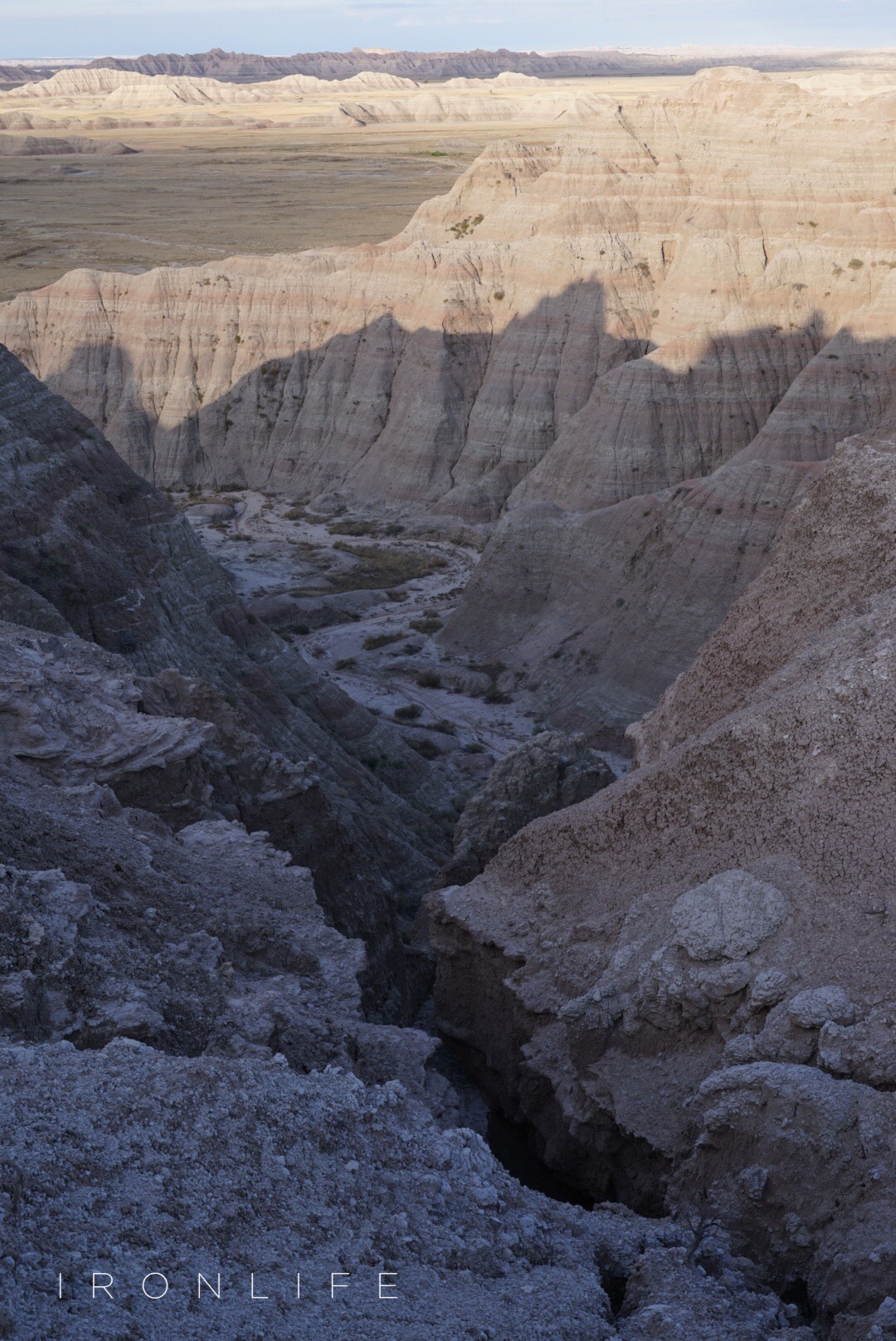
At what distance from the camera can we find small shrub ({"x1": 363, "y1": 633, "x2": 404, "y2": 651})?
109 feet

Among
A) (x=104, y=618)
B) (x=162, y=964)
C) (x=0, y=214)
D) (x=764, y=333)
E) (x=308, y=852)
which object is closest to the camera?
(x=162, y=964)

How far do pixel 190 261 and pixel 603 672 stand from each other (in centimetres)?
6301

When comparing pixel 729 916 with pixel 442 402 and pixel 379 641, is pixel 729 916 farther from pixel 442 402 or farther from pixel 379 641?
pixel 442 402

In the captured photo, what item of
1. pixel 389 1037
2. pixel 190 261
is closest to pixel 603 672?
pixel 389 1037

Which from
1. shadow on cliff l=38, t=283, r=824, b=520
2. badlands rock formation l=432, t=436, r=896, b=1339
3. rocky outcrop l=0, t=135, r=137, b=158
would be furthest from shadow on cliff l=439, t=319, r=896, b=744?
rocky outcrop l=0, t=135, r=137, b=158

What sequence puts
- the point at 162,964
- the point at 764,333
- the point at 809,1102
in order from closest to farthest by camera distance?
the point at 809,1102 < the point at 162,964 < the point at 764,333

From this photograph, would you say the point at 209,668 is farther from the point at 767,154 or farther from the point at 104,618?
the point at 767,154

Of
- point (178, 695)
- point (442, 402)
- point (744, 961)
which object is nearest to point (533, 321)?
point (442, 402)

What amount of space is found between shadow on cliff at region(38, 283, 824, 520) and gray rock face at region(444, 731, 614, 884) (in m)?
19.9

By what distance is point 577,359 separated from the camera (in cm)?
4328

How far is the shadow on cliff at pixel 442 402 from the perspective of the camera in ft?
120

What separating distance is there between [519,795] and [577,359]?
29.8 m

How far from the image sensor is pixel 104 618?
1811cm

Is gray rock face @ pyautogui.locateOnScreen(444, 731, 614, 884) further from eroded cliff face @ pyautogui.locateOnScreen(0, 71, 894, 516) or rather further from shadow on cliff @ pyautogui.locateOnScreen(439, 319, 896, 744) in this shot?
eroded cliff face @ pyautogui.locateOnScreen(0, 71, 894, 516)
